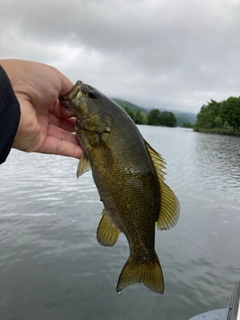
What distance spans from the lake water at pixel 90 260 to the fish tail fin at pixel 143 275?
394 centimetres

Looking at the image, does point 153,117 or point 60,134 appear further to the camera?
point 153,117

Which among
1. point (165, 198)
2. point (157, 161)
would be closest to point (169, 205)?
point (165, 198)

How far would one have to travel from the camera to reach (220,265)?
Answer: 8.16 meters

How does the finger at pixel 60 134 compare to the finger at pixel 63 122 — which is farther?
the finger at pixel 63 122

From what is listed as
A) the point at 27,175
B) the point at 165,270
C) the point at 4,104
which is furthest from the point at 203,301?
the point at 27,175

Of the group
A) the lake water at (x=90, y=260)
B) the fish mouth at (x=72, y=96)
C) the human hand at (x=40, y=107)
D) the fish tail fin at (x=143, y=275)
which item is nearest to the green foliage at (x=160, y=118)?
the lake water at (x=90, y=260)

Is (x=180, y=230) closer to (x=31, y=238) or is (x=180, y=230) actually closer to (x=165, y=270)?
(x=165, y=270)

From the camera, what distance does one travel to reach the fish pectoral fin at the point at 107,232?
8.60 feet

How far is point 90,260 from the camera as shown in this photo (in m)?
8.07

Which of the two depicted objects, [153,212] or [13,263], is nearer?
[153,212]

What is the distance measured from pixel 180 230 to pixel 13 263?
5.35 meters

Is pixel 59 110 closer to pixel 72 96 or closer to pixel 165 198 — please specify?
pixel 72 96

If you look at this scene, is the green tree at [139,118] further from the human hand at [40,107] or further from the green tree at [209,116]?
the human hand at [40,107]

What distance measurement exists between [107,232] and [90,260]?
584cm
